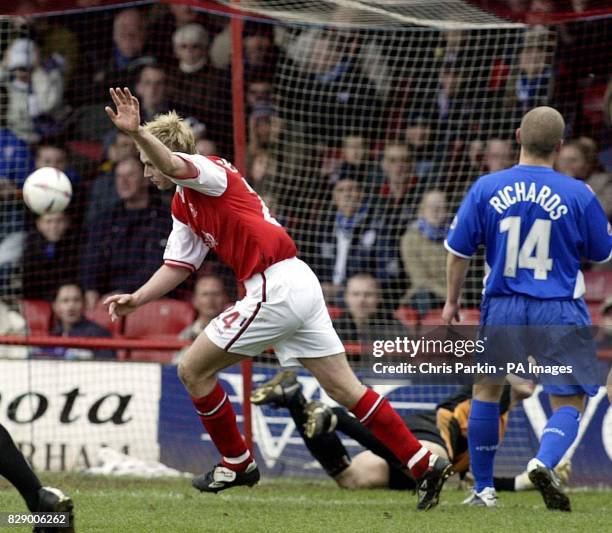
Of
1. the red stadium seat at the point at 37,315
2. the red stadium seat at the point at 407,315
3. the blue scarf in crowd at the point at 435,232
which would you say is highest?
the blue scarf in crowd at the point at 435,232

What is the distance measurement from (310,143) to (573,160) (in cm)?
238

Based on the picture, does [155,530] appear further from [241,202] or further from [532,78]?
[532,78]

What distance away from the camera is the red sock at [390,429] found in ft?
21.1

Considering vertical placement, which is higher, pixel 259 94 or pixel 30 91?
pixel 259 94

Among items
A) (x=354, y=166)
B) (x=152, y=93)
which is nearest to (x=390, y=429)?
Result: (x=354, y=166)

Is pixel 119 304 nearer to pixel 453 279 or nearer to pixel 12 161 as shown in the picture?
pixel 453 279

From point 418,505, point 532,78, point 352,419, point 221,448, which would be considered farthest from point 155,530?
point 532,78

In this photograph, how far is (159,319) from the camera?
1074 centimetres

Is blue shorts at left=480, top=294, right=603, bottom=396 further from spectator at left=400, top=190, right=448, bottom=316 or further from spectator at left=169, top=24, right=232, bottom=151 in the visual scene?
spectator at left=169, top=24, right=232, bottom=151

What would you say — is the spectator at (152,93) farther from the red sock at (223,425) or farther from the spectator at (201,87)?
the red sock at (223,425)

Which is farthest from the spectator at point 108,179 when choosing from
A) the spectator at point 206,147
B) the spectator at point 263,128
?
the spectator at point 263,128

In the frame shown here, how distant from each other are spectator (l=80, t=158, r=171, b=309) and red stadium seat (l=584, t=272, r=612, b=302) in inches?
144

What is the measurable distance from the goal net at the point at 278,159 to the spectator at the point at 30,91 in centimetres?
2

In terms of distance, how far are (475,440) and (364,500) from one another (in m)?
0.92
